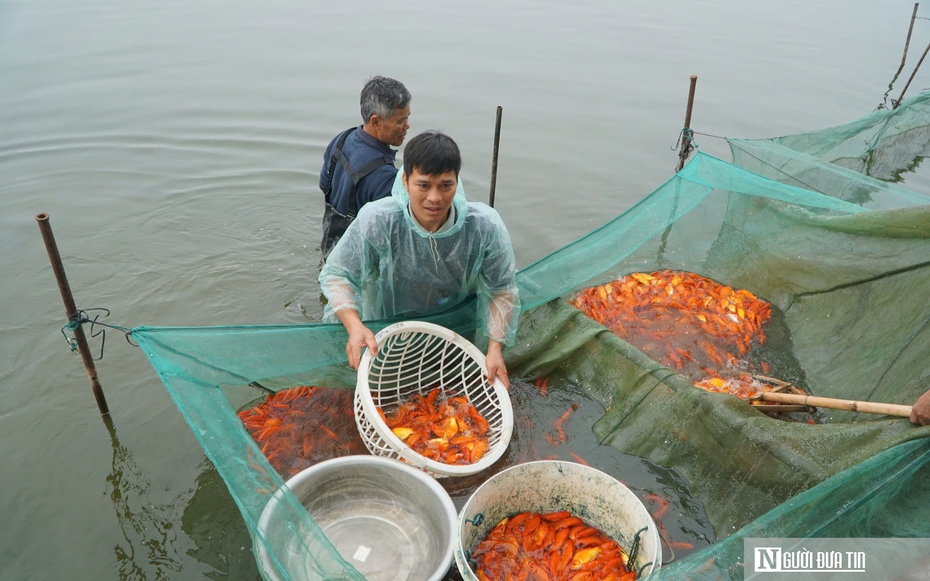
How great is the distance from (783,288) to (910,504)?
8.60 ft

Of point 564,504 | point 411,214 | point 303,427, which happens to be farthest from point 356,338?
point 564,504

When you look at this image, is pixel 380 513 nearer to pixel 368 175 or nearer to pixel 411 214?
pixel 411 214

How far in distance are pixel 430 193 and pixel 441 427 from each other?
1453 mm

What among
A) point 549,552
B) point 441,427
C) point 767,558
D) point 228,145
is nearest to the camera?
point 767,558

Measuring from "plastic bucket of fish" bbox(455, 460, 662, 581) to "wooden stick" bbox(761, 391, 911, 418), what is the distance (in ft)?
3.96

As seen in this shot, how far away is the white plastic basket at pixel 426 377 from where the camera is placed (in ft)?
10.9

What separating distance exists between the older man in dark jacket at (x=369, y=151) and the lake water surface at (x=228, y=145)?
1576 millimetres

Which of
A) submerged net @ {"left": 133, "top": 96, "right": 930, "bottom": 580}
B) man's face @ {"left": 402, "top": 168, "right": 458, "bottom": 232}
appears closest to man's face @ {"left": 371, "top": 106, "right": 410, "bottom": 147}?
man's face @ {"left": 402, "top": 168, "right": 458, "bottom": 232}

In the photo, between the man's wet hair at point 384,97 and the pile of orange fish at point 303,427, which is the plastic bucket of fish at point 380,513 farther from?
the man's wet hair at point 384,97

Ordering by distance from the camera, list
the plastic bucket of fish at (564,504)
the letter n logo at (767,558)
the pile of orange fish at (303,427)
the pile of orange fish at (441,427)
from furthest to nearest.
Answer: the pile of orange fish at (303,427), the pile of orange fish at (441,427), the plastic bucket of fish at (564,504), the letter n logo at (767,558)

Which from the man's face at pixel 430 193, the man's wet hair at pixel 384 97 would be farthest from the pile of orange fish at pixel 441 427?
the man's wet hair at pixel 384 97

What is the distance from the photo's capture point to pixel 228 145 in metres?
8.31

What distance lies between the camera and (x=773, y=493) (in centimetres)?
311

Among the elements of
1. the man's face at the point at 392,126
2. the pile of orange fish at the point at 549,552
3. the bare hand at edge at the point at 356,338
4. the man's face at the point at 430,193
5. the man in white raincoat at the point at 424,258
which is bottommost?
the pile of orange fish at the point at 549,552
